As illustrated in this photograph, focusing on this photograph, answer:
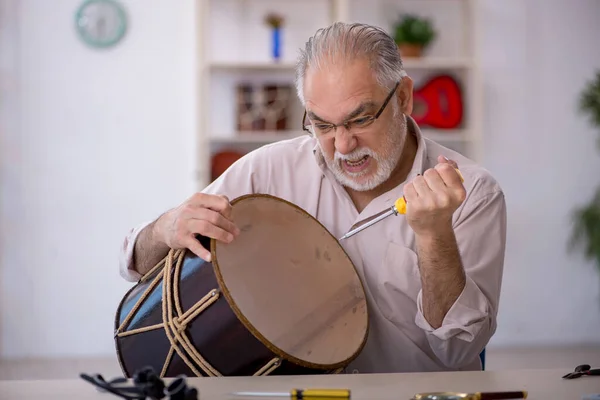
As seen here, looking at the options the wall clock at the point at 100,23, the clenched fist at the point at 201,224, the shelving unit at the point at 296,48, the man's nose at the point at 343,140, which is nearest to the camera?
the clenched fist at the point at 201,224

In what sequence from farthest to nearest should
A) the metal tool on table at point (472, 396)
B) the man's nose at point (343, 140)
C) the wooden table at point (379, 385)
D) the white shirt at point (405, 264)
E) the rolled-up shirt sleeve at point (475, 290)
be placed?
the man's nose at point (343, 140)
the white shirt at point (405, 264)
the rolled-up shirt sleeve at point (475, 290)
the wooden table at point (379, 385)
the metal tool on table at point (472, 396)

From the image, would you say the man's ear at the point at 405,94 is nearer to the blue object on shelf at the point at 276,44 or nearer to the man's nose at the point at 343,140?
the man's nose at the point at 343,140

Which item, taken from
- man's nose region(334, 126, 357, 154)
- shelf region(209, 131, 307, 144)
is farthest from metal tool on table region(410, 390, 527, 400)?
shelf region(209, 131, 307, 144)

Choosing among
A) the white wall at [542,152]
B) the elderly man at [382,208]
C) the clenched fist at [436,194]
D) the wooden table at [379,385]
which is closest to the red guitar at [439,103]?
the white wall at [542,152]

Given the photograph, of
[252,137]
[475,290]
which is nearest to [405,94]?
[475,290]

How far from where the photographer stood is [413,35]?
16.3 ft

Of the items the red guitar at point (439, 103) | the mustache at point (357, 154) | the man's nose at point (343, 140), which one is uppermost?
the red guitar at point (439, 103)

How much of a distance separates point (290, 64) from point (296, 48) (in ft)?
1.05

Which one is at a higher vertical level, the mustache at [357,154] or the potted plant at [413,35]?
the potted plant at [413,35]

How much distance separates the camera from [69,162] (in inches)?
203

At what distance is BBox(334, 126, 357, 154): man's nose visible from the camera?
1.96m

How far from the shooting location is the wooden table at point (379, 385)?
4.06 ft

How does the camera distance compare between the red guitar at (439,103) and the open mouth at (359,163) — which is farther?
the red guitar at (439,103)

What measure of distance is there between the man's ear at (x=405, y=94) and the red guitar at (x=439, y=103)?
115 inches
